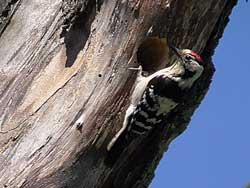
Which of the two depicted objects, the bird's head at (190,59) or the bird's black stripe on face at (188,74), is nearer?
the bird's head at (190,59)

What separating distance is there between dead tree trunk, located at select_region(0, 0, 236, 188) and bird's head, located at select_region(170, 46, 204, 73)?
2.9 inches

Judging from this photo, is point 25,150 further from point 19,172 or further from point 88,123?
point 88,123

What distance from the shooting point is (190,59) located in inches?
183

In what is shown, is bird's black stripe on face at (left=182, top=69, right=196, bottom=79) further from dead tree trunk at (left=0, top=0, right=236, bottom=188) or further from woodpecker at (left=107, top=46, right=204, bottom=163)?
dead tree trunk at (left=0, top=0, right=236, bottom=188)

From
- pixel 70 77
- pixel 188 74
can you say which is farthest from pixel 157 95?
pixel 70 77

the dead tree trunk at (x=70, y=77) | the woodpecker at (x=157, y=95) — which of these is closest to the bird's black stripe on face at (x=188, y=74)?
the woodpecker at (x=157, y=95)

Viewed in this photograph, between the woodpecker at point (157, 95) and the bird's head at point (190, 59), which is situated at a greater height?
the bird's head at point (190, 59)

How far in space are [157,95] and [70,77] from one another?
0.74 metres

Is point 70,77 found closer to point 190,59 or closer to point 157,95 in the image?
point 157,95

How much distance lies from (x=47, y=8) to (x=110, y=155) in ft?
3.39

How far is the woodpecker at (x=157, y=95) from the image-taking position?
4.34 meters

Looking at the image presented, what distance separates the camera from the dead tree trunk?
13.6ft

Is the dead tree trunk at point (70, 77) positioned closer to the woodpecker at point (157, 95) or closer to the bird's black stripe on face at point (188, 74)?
the woodpecker at point (157, 95)

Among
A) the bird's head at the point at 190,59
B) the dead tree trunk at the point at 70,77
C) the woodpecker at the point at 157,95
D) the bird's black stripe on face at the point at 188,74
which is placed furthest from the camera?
the bird's black stripe on face at the point at 188,74
